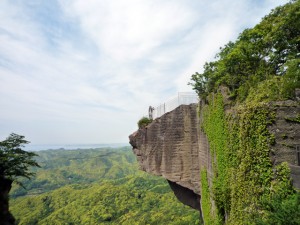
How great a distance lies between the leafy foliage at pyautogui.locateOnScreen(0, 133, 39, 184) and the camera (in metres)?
19.1

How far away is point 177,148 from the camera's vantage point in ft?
54.5

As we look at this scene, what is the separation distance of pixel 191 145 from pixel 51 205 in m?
85.6

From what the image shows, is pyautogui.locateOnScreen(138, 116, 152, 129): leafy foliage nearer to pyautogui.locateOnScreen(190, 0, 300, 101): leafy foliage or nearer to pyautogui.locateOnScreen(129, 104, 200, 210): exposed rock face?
pyautogui.locateOnScreen(129, 104, 200, 210): exposed rock face

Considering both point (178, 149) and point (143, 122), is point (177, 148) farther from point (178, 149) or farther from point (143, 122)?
point (143, 122)

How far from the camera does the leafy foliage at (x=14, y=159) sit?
1911 centimetres

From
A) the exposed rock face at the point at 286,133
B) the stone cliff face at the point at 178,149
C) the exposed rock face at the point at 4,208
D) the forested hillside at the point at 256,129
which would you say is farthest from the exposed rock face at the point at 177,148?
the exposed rock face at the point at 4,208

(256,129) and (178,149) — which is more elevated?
(256,129)

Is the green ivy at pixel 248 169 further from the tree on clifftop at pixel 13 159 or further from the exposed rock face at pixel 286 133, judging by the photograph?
the tree on clifftop at pixel 13 159

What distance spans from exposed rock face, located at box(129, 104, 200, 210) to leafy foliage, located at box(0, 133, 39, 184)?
36.8 feet

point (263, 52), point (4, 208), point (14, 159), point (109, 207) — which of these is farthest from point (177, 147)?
point (109, 207)

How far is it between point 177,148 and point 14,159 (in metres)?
14.1

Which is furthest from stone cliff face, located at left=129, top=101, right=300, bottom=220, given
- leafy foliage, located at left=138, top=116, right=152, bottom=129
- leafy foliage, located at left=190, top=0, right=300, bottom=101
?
leafy foliage, located at left=190, top=0, right=300, bottom=101

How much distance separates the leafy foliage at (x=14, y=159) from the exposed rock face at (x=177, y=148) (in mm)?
11230

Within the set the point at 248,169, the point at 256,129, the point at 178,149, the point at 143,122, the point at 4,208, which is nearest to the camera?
the point at 256,129
